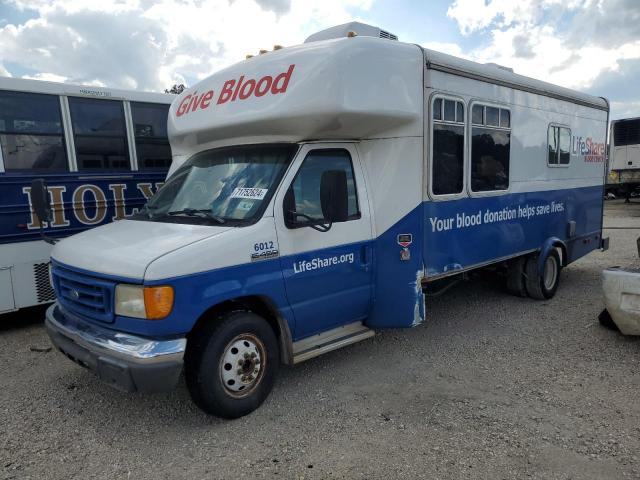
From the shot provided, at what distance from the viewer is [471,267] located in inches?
221

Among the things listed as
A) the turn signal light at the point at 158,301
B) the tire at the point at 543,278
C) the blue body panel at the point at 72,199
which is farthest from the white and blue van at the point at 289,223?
the blue body panel at the point at 72,199

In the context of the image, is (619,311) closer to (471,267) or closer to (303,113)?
(471,267)

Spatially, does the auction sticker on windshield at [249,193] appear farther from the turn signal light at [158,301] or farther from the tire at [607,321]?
the tire at [607,321]

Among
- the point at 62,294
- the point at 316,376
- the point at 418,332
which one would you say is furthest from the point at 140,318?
the point at 418,332

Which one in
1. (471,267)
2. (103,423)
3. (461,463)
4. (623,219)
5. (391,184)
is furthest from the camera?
(623,219)

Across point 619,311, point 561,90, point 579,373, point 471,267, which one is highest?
point 561,90

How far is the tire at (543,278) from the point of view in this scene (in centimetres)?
695

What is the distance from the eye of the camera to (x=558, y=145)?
7031 millimetres

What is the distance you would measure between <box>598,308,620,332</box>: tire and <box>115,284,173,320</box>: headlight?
5.11 meters

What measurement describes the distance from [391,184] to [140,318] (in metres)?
2.56

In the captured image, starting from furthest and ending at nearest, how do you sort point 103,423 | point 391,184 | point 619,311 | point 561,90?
point 561,90 → point 619,311 → point 391,184 → point 103,423

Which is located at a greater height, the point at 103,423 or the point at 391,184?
the point at 391,184

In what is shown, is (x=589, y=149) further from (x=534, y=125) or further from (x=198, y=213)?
(x=198, y=213)

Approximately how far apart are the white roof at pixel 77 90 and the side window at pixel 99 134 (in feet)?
0.28
